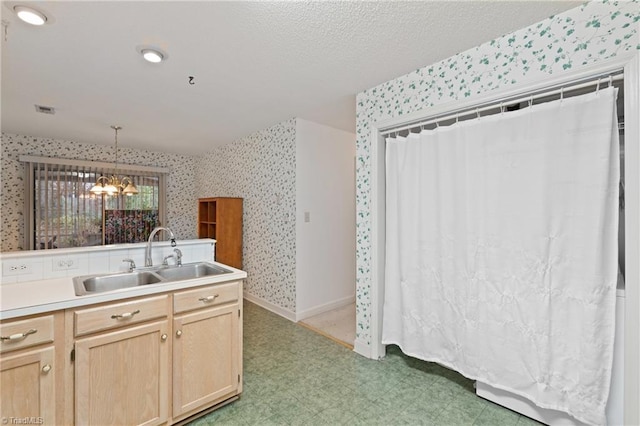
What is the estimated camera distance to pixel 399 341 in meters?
2.53

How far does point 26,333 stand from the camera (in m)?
1.35

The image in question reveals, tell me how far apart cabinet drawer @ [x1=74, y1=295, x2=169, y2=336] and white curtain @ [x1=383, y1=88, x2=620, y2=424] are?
1.82 meters

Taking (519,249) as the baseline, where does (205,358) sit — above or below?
below

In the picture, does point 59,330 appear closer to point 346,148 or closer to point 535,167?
point 535,167

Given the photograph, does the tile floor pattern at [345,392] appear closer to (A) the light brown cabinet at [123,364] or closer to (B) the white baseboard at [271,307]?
(A) the light brown cabinet at [123,364]

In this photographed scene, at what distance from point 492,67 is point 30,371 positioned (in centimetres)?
311

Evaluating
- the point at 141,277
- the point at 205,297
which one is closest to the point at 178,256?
the point at 141,277

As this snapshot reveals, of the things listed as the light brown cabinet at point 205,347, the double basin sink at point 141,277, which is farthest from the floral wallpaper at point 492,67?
the double basin sink at point 141,277

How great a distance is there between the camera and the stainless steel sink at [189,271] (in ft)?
7.23

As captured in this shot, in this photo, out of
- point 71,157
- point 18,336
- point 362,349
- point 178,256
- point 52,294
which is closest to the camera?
point 18,336

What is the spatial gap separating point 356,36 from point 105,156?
5.32 meters

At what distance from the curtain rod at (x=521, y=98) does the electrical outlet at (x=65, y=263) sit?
2603 millimetres

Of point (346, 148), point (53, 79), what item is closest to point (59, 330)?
point (53, 79)

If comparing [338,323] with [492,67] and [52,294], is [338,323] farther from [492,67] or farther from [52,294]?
[492,67]
